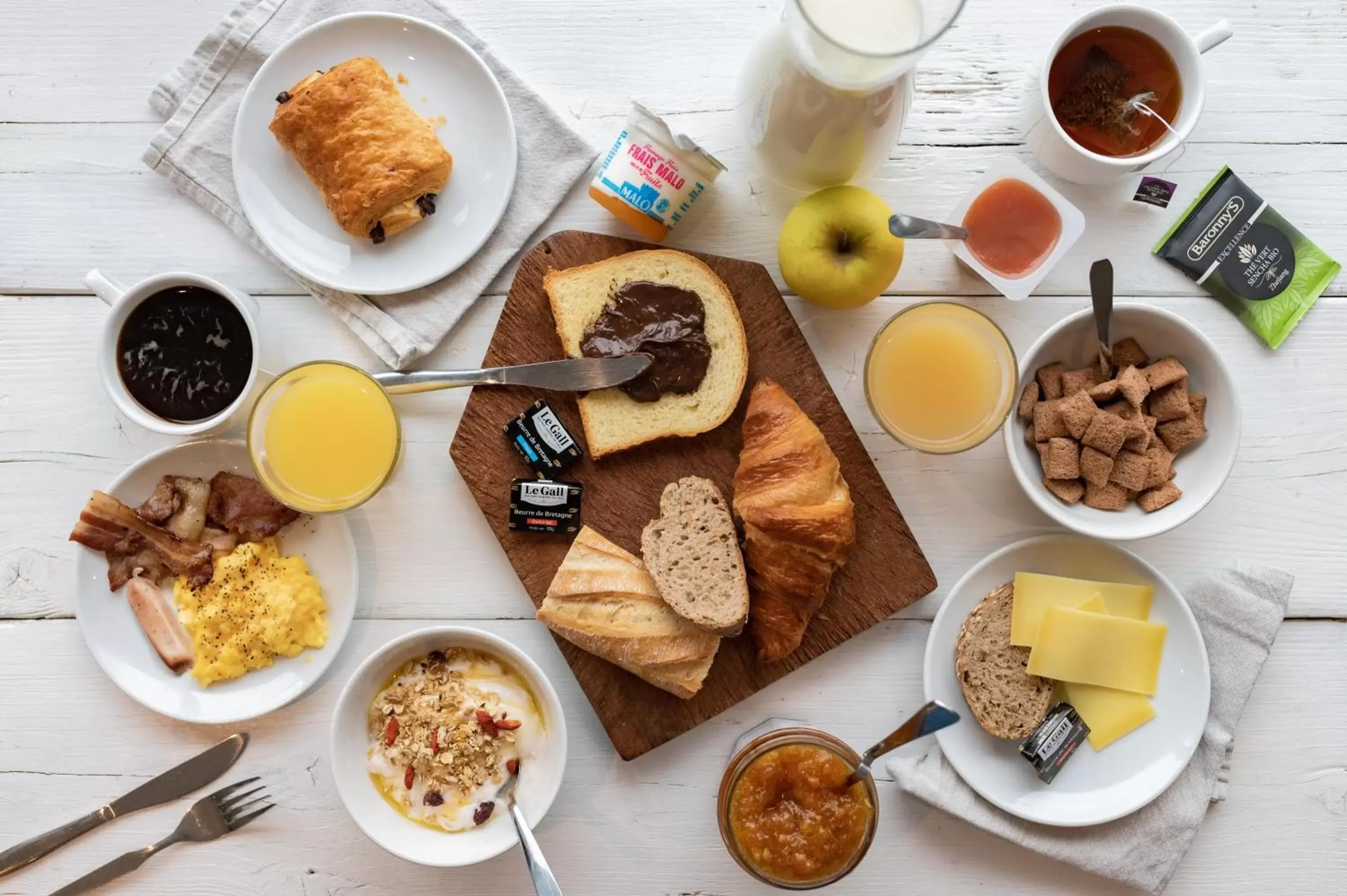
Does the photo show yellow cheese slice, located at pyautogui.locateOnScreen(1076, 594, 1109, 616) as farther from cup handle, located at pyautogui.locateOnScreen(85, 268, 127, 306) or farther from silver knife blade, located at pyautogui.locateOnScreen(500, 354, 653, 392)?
cup handle, located at pyautogui.locateOnScreen(85, 268, 127, 306)

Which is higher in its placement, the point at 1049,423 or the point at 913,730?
the point at 1049,423

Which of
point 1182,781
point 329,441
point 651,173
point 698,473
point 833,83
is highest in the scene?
point 833,83

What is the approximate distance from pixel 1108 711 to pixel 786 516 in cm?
91

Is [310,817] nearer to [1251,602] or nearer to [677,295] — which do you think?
[677,295]

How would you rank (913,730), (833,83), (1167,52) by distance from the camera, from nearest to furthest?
(833,83) → (913,730) → (1167,52)

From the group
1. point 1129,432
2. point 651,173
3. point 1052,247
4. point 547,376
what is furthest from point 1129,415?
point 547,376

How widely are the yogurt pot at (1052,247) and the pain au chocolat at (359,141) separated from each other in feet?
3.99

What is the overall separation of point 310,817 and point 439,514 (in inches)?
31.3

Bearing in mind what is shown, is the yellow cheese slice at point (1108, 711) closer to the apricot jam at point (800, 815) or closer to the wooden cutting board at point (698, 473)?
the wooden cutting board at point (698, 473)

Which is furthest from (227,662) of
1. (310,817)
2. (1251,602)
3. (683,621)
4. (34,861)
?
(1251,602)

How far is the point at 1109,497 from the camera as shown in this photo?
2.07 meters

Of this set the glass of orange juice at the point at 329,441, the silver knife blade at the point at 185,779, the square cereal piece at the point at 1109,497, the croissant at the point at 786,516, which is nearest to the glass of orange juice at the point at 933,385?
the croissant at the point at 786,516

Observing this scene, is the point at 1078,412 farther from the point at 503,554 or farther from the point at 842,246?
the point at 503,554

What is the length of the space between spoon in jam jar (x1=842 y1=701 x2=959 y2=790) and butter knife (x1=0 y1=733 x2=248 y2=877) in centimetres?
145
